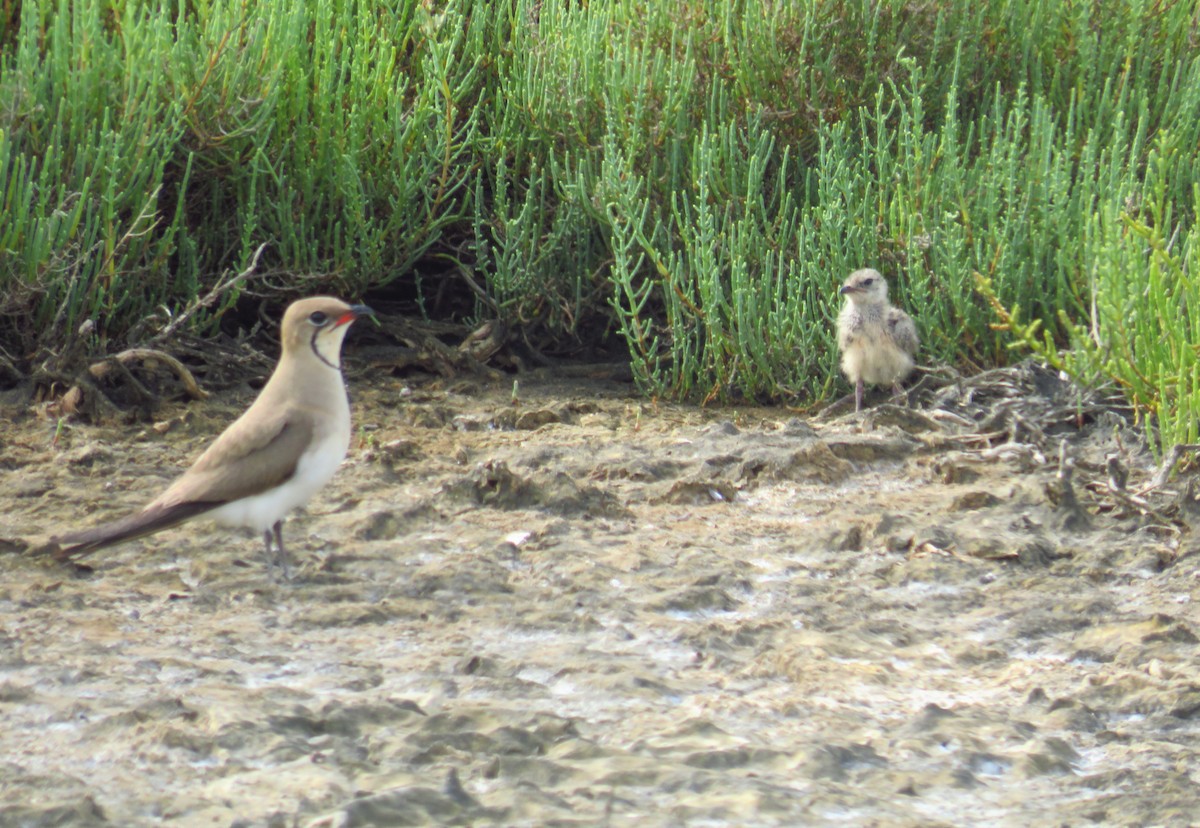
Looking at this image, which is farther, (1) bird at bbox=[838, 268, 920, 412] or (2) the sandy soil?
(1) bird at bbox=[838, 268, 920, 412]

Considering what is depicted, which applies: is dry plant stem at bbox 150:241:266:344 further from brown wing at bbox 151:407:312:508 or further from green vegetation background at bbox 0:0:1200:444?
brown wing at bbox 151:407:312:508

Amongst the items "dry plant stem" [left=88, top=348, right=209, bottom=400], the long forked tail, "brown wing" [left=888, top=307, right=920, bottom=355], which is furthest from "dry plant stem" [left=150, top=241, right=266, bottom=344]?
"brown wing" [left=888, top=307, right=920, bottom=355]

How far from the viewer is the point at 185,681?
341 cm

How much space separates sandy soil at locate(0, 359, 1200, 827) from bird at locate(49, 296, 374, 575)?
20 centimetres

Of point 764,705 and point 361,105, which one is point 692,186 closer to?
point 361,105

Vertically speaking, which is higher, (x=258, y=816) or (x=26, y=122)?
(x=26, y=122)

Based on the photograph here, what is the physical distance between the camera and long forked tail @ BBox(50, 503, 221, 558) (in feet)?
12.5

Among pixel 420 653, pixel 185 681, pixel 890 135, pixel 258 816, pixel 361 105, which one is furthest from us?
pixel 890 135

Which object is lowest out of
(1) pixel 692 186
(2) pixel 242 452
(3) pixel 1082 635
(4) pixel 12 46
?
(3) pixel 1082 635

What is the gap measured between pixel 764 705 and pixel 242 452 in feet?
5.29

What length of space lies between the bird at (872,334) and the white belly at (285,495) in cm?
248

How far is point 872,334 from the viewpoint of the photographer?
19.0 feet

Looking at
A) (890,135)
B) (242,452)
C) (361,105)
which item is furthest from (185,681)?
(890,135)

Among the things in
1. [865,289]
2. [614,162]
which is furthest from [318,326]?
[865,289]
